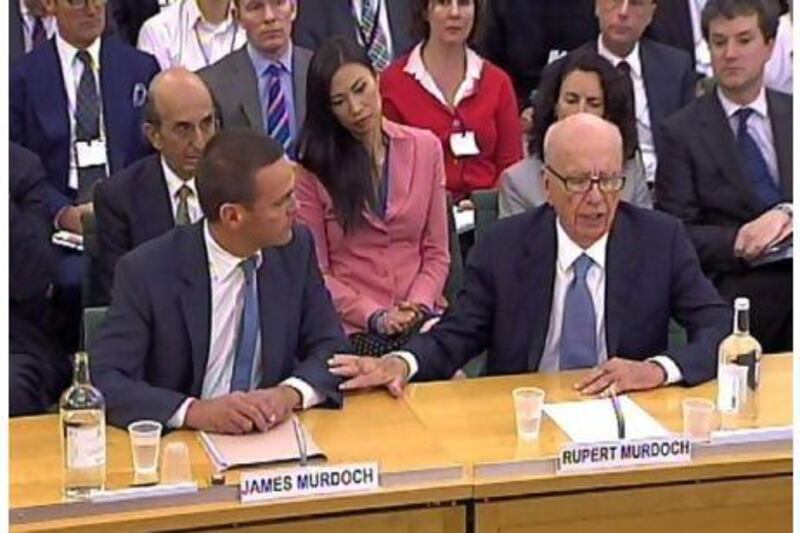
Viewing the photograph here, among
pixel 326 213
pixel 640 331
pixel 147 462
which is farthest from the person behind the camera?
pixel 326 213

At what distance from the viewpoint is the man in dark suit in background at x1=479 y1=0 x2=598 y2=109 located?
17.8 feet

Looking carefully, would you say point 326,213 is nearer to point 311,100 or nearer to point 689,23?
point 311,100

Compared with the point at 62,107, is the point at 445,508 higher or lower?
lower

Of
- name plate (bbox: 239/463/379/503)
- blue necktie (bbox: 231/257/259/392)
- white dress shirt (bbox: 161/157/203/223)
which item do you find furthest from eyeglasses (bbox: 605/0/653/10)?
name plate (bbox: 239/463/379/503)

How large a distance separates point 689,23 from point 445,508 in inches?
125

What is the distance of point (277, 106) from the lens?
4.67 metres

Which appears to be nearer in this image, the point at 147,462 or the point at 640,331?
the point at 147,462

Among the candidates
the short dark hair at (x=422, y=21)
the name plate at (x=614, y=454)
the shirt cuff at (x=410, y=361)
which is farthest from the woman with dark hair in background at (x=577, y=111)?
the name plate at (x=614, y=454)

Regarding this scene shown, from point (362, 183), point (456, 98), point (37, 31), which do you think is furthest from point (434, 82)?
point (37, 31)

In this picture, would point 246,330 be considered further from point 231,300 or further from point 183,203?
point 183,203

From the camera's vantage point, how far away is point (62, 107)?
15.3 feet

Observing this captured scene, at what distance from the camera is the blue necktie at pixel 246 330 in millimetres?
3137

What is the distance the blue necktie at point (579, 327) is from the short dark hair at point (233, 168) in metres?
0.67

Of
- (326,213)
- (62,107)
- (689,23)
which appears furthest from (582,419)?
(689,23)
